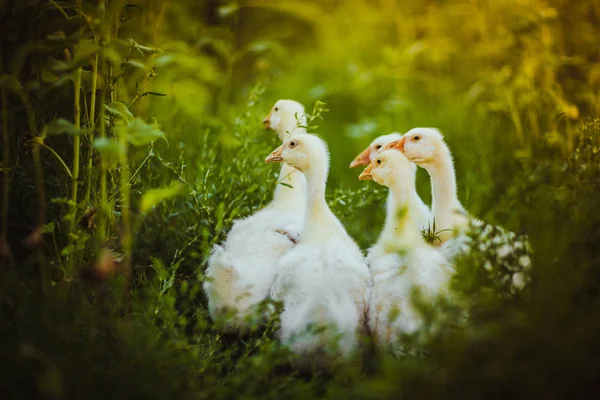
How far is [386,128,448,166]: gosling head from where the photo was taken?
380 centimetres

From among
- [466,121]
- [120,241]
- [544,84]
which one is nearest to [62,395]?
[120,241]

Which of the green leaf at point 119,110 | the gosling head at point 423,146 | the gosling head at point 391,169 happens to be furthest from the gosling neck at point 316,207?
the green leaf at point 119,110

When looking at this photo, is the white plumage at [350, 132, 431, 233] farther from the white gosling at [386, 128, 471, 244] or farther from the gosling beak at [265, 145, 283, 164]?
the gosling beak at [265, 145, 283, 164]

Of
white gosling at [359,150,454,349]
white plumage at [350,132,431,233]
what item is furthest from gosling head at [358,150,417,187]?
white gosling at [359,150,454,349]

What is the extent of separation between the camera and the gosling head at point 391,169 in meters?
3.62

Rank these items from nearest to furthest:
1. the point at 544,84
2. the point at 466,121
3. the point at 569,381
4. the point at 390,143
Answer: the point at 569,381
the point at 390,143
the point at 544,84
the point at 466,121

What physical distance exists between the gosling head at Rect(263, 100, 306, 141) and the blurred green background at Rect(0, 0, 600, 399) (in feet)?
0.60

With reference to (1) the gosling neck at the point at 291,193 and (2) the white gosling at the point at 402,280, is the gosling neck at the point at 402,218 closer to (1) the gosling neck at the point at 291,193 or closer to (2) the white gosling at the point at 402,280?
(2) the white gosling at the point at 402,280

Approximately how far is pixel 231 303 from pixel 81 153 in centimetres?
117

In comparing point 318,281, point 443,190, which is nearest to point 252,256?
point 318,281

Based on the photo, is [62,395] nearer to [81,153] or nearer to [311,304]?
[311,304]

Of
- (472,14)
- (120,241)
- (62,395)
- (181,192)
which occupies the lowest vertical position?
(62,395)

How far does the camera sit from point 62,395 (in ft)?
6.63

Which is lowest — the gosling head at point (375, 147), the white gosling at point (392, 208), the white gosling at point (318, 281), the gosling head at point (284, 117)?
the white gosling at point (318, 281)
